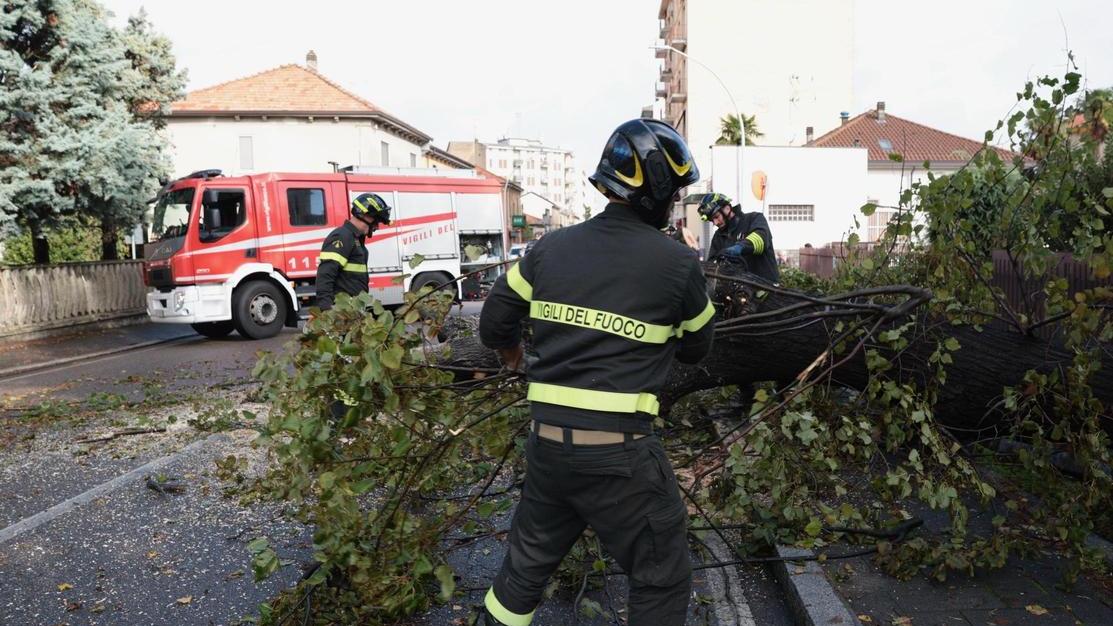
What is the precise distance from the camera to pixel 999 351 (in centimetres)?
423

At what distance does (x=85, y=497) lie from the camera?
4.97m

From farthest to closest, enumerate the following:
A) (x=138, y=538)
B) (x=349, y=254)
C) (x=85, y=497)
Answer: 1. (x=349, y=254)
2. (x=85, y=497)
3. (x=138, y=538)

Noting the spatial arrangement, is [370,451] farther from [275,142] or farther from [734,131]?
[734,131]

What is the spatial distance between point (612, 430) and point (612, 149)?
2.78 feet

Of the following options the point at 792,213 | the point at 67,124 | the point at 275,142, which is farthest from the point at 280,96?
the point at 792,213

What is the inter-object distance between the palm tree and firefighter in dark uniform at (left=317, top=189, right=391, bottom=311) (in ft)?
131

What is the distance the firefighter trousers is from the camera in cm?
246

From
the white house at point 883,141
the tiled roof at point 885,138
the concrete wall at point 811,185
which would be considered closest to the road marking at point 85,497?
the concrete wall at point 811,185

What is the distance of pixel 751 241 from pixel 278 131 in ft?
102

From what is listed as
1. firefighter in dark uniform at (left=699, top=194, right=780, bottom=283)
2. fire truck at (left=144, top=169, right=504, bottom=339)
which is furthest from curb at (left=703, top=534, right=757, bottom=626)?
fire truck at (left=144, top=169, right=504, bottom=339)

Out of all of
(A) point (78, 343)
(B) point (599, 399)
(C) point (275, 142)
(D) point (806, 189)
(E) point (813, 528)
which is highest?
(C) point (275, 142)

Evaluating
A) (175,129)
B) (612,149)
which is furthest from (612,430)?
(175,129)

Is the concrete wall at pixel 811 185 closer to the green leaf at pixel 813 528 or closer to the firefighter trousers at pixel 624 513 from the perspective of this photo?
the green leaf at pixel 813 528

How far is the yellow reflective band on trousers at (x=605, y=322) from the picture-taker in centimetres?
251
